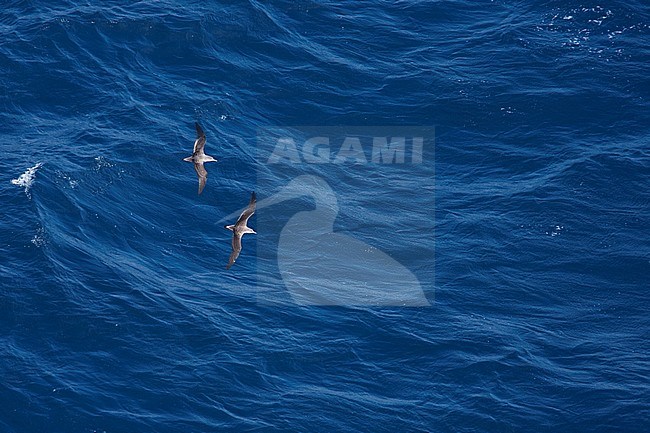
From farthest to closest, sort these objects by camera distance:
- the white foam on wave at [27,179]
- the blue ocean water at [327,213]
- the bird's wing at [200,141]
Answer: the white foam on wave at [27,179] < the blue ocean water at [327,213] < the bird's wing at [200,141]

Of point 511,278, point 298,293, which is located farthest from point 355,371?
point 511,278

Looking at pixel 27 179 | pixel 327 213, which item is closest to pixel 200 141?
pixel 327 213

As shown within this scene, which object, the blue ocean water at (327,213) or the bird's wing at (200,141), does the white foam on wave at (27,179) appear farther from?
the bird's wing at (200,141)

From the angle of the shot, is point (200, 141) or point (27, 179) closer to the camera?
point (200, 141)

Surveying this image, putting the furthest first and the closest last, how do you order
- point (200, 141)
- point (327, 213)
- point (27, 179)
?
1. point (327, 213)
2. point (27, 179)
3. point (200, 141)

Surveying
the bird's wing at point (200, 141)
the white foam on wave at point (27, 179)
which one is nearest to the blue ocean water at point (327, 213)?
the white foam on wave at point (27, 179)

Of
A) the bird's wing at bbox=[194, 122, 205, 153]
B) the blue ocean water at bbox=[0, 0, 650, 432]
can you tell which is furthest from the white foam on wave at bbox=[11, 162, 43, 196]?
the bird's wing at bbox=[194, 122, 205, 153]

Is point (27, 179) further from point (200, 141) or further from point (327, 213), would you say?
point (327, 213)
